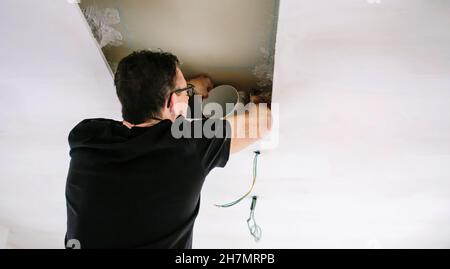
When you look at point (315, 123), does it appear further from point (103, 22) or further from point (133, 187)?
point (103, 22)

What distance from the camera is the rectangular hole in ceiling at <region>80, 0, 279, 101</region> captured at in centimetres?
103

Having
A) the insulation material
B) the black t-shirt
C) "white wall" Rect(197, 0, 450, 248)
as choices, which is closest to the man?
the black t-shirt

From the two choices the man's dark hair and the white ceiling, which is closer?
the white ceiling

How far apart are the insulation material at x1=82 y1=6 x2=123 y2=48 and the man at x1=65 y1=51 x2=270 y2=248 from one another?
11cm

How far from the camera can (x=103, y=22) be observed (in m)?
1.06

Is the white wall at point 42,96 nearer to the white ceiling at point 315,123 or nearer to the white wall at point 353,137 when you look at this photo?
the white ceiling at point 315,123

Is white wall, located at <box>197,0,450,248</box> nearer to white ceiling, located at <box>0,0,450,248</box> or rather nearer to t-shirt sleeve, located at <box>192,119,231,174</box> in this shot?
white ceiling, located at <box>0,0,450,248</box>

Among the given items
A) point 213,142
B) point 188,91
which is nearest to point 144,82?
point 188,91

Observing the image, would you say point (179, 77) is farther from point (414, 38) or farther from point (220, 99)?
point (414, 38)

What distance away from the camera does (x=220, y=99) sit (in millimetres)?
1262

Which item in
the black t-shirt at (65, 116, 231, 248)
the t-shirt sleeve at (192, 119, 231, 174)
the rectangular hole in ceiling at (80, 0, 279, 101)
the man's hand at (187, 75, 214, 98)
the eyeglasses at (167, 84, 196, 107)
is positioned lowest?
the black t-shirt at (65, 116, 231, 248)

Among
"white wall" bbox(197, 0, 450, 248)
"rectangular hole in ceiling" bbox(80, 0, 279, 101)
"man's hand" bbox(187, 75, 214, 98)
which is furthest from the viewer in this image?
"man's hand" bbox(187, 75, 214, 98)

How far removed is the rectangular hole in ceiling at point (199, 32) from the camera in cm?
103
